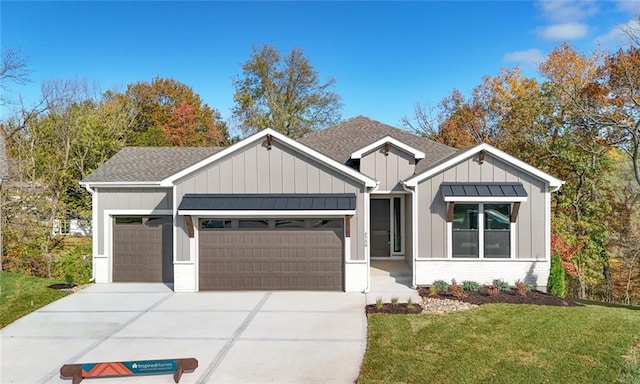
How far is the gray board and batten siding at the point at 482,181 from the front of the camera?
41.6 ft

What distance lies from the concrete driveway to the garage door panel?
17.7 inches

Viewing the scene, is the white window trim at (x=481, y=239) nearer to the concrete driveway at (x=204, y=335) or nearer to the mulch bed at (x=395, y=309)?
the mulch bed at (x=395, y=309)

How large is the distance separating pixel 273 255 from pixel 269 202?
5.32 ft

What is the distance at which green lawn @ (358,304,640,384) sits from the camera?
6.69 m

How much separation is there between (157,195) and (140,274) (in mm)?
2656

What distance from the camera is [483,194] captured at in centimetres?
1238

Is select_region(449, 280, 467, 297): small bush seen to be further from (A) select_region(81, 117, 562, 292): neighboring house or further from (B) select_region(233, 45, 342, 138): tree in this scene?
(B) select_region(233, 45, 342, 138): tree

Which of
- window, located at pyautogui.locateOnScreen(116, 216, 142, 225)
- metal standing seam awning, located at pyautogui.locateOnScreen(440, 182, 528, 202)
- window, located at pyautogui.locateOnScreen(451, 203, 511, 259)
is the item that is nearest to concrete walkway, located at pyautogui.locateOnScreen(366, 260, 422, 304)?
window, located at pyautogui.locateOnScreen(451, 203, 511, 259)

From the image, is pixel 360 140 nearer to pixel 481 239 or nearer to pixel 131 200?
pixel 481 239

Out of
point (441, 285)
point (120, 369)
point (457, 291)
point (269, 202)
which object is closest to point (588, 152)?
point (441, 285)

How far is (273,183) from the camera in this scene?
12.6 metres

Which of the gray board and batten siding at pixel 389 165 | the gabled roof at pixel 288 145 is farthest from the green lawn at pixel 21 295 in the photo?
the gray board and batten siding at pixel 389 165

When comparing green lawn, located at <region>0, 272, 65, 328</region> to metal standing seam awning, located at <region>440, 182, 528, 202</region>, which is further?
metal standing seam awning, located at <region>440, 182, 528, 202</region>

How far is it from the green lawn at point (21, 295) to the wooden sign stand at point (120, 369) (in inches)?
179
